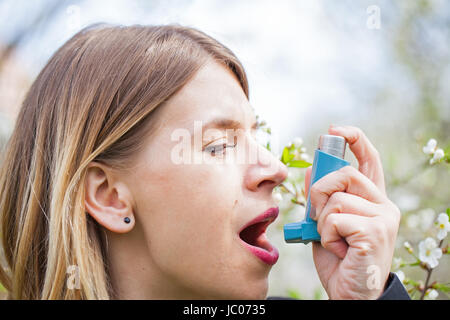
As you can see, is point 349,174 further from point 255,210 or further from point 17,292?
point 17,292

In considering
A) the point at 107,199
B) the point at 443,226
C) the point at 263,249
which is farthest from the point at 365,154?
the point at 107,199

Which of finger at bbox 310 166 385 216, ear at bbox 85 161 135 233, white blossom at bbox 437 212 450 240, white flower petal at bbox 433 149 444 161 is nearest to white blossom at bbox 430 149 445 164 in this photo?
white flower petal at bbox 433 149 444 161

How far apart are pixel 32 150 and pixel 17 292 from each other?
0.42 meters

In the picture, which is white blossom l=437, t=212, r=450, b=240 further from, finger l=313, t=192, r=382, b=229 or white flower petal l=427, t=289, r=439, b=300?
finger l=313, t=192, r=382, b=229

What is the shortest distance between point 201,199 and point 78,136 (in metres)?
0.40

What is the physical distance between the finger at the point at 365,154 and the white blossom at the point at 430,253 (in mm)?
228

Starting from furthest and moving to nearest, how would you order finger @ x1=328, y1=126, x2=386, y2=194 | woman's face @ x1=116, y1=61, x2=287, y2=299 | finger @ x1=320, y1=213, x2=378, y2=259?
finger @ x1=328, y1=126, x2=386, y2=194
woman's face @ x1=116, y1=61, x2=287, y2=299
finger @ x1=320, y1=213, x2=378, y2=259

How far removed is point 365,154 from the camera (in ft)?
4.20

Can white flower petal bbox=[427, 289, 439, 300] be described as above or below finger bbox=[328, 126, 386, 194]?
below

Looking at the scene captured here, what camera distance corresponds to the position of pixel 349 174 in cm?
109

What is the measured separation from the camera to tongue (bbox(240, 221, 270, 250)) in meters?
1.26

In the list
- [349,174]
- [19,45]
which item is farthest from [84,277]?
[19,45]

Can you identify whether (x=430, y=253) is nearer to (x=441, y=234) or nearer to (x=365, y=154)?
(x=441, y=234)
